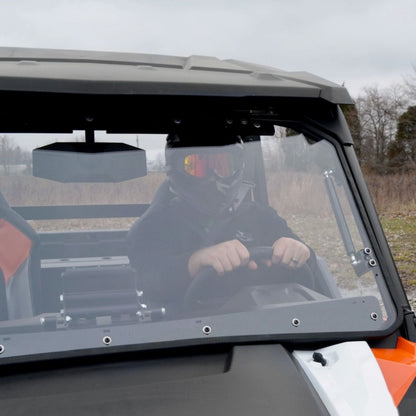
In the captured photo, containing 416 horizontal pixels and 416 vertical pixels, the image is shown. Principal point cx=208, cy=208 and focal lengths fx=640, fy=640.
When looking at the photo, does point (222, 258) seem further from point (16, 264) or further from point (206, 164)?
point (16, 264)

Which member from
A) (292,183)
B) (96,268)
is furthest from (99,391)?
(292,183)

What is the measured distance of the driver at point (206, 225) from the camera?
6.20ft

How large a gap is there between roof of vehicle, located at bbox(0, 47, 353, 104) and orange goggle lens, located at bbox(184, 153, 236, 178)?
0.22 metres

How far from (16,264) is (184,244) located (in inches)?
20.4

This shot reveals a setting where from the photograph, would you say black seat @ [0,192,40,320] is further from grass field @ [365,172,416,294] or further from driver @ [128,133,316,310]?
grass field @ [365,172,416,294]

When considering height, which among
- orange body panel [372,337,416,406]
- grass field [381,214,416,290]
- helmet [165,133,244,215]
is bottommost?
grass field [381,214,416,290]

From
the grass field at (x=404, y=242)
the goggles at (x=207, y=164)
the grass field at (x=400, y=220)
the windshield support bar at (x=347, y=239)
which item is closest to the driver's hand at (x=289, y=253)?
the windshield support bar at (x=347, y=239)

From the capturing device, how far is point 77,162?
1.91 m

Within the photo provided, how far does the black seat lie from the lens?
5.76ft

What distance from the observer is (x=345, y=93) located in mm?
1941

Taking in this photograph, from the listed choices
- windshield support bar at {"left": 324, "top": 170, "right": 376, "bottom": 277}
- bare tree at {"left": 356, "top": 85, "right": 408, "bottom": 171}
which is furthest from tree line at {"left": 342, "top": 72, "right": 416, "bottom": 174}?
windshield support bar at {"left": 324, "top": 170, "right": 376, "bottom": 277}

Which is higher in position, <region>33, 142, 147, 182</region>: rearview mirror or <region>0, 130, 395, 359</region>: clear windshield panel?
<region>33, 142, 147, 182</region>: rearview mirror

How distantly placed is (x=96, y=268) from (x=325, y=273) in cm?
70

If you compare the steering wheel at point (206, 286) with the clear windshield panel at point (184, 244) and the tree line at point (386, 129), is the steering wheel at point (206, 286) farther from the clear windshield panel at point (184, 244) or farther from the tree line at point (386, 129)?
the tree line at point (386, 129)
